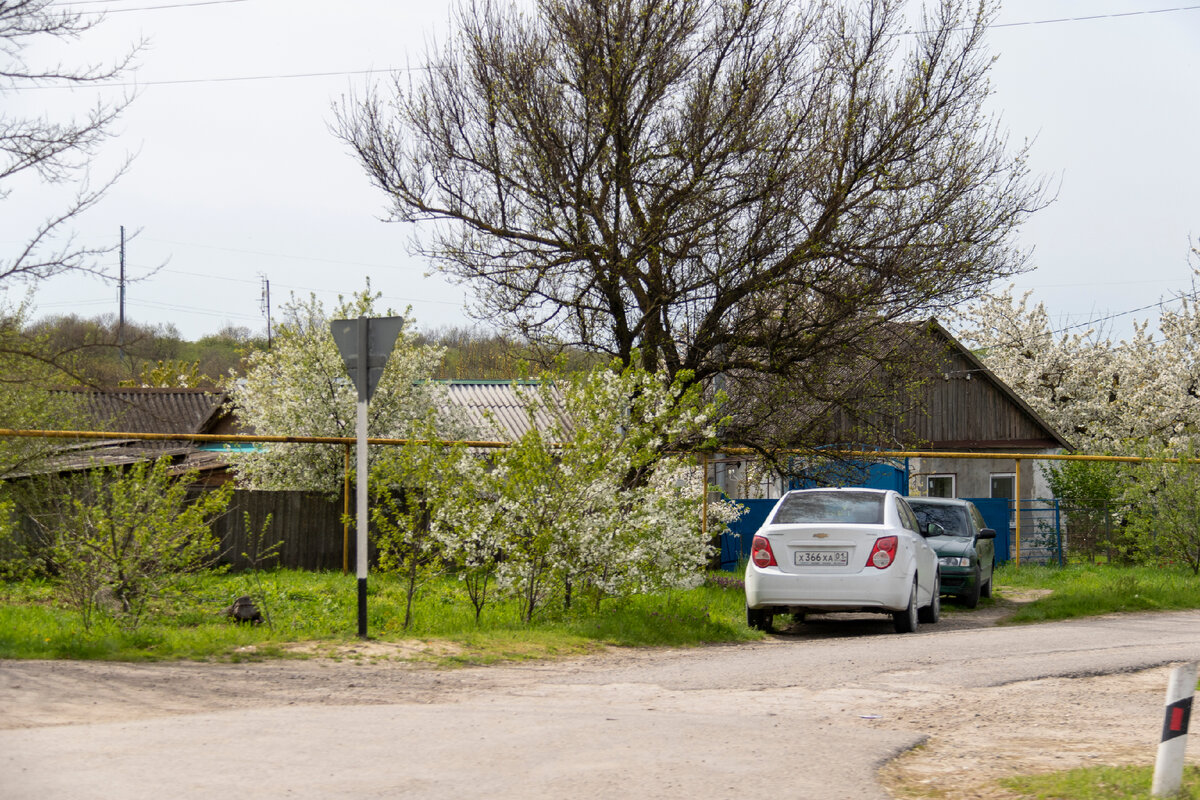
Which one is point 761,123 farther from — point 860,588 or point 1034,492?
point 1034,492

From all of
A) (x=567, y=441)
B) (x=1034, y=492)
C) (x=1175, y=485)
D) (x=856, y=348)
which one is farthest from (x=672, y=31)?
(x=1034, y=492)

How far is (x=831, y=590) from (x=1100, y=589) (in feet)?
21.5

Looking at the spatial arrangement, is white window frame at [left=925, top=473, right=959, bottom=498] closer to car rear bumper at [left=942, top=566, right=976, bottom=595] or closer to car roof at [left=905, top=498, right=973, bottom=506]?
car roof at [left=905, top=498, right=973, bottom=506]

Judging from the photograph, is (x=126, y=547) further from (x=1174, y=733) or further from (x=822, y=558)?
(x=1174, y=733)

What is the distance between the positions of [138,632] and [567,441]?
468 cm

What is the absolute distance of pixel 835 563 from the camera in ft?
39.7

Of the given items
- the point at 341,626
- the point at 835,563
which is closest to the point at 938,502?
the point at 835,563

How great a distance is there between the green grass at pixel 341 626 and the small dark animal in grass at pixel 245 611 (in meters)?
0.11

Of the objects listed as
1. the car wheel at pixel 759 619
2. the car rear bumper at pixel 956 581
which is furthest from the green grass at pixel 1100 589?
the car wheel at pixel 759 619

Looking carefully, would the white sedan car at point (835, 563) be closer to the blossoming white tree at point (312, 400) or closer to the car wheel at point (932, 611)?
the car wheel at point (932, 611)

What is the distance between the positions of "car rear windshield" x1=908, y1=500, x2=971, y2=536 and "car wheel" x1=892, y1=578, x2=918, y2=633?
12.9 ft

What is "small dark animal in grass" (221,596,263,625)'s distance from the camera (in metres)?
11.2

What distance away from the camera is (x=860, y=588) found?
12062 mm

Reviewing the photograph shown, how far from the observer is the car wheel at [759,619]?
12.7 m
